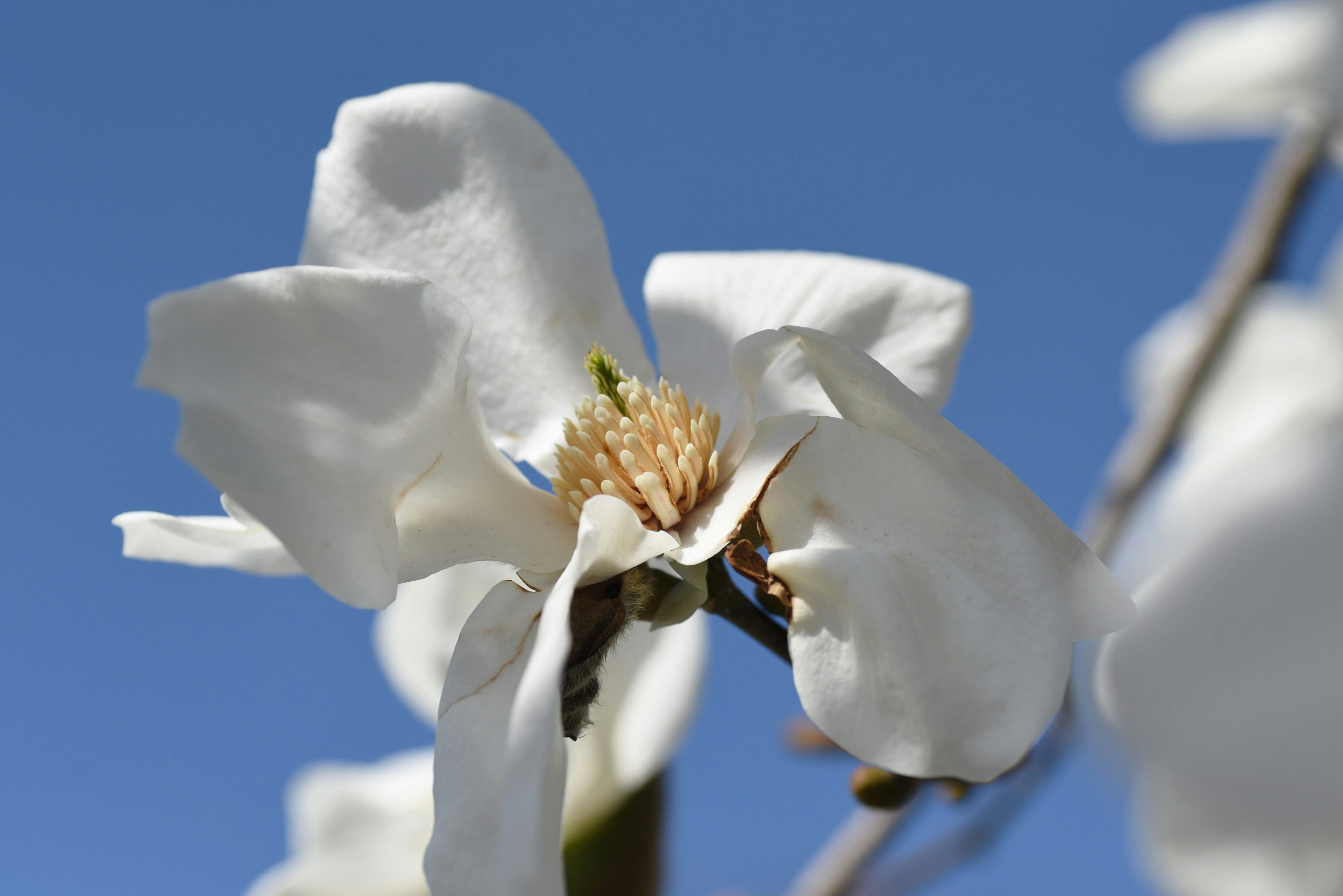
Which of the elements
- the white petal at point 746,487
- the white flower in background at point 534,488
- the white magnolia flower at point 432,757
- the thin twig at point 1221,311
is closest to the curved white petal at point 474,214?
the white flower in background at point 534,488

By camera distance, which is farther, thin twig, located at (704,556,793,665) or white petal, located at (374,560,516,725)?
white petal, located at (374,560,516,725)

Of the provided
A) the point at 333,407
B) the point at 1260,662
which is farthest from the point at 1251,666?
the point at 333,407

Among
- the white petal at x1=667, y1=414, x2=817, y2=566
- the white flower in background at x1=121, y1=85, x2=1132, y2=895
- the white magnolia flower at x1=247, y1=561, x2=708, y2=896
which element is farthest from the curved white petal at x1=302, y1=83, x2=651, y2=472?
the white magnolia flower at x1=247, y1=561, x2=708, y2=896

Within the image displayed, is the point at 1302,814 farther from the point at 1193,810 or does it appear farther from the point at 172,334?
the point at 172,334

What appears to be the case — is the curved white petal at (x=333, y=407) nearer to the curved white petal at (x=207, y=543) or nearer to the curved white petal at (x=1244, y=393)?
the curved white petal at (x=207, y=543)

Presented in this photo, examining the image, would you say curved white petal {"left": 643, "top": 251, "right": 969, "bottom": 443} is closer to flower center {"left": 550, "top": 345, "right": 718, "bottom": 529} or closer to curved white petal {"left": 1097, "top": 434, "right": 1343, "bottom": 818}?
flower center {"left": 550, "top": 345, "right": 718, "bottom": 529}

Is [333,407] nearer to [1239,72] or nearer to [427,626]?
[427,626]

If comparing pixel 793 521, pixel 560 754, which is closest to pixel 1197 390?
pixel 793 521
